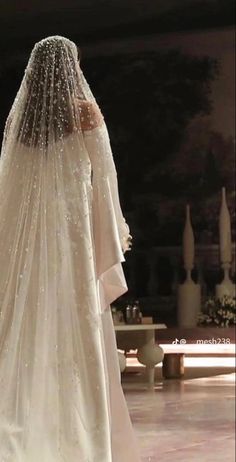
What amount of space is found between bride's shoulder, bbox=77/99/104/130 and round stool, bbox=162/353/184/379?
6.33m

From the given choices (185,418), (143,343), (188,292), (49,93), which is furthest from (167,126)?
(49,93)

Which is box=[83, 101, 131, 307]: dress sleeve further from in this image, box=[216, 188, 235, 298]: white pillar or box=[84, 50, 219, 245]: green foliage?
box=[84, 50, 219, 245]: green foliage

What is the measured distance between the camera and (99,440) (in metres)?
3.44

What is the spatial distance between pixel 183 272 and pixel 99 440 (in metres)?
9.35

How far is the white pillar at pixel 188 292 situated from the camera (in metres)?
12.2

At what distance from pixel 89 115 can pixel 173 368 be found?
6424 mm

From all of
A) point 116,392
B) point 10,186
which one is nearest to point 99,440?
point 116,392

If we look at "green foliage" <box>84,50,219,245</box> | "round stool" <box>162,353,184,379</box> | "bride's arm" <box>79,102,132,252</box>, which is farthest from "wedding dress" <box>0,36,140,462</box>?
"green foliage" <box>84,50,219,245</box>

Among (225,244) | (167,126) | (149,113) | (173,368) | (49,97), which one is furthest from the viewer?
(167,126)

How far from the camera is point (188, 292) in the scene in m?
12.4

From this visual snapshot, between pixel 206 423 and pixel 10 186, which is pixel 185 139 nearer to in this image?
pixel 206 423

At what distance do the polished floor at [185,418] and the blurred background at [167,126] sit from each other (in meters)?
3.10

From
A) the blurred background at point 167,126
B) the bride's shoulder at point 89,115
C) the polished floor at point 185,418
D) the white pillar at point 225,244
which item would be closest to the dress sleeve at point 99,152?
the bride's shoulder at point 89,115

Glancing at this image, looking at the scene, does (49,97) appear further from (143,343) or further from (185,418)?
(143,343)
